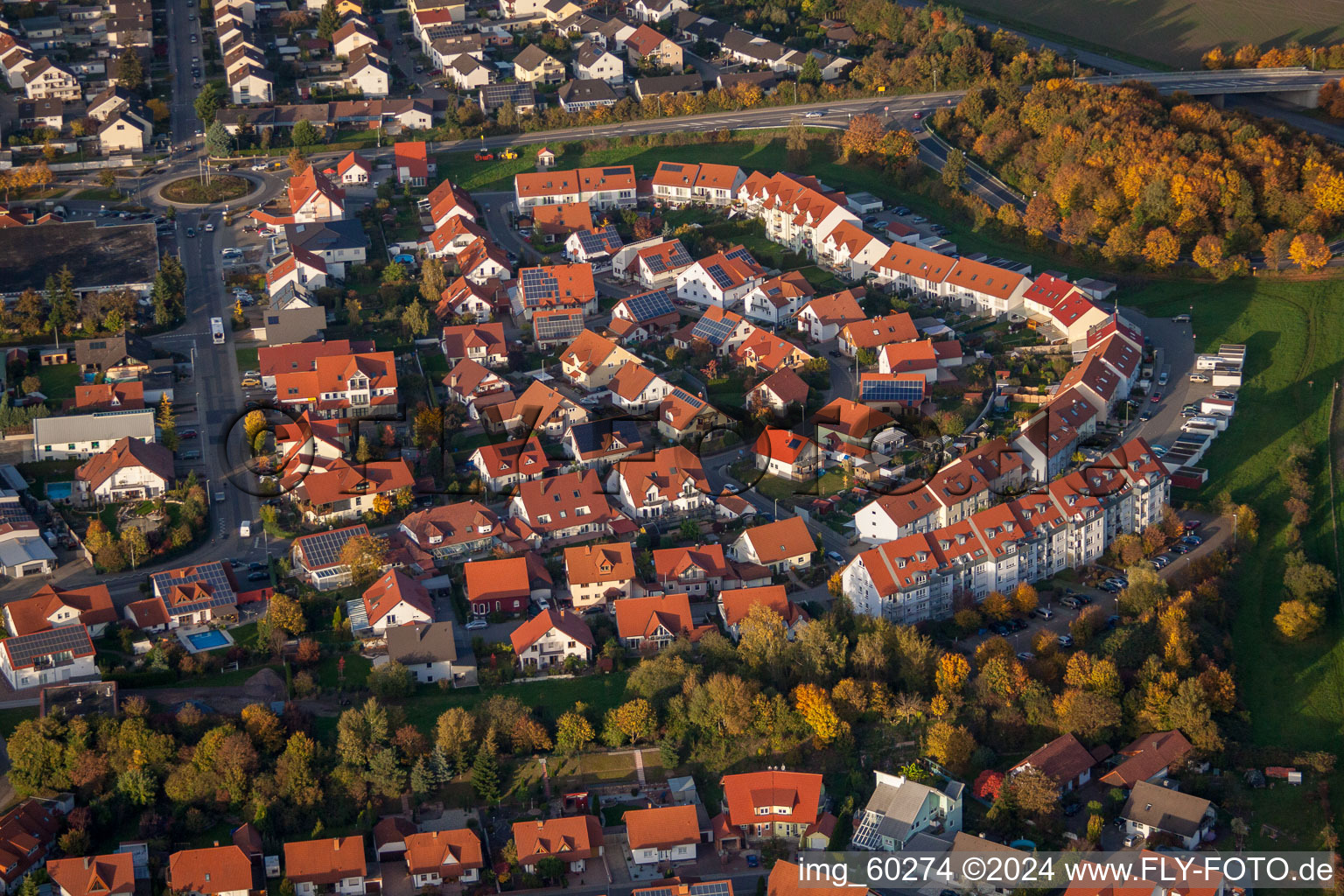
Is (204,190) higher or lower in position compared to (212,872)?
higher

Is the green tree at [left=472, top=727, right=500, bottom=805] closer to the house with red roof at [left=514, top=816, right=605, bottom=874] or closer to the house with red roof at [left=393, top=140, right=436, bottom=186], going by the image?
the house with red roof at [left=514, top=816, right=605, bottom=874]

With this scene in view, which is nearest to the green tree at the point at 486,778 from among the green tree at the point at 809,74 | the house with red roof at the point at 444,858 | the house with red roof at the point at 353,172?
the house with red roof at the point at 444,858

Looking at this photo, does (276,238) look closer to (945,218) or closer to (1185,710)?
(945,218)

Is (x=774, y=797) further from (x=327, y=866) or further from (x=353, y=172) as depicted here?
(x=353, y=172)

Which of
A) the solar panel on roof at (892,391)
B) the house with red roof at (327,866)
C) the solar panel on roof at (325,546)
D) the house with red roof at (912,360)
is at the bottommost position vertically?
the house with red roof at (327,866)

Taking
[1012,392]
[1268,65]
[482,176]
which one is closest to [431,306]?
[482,176]

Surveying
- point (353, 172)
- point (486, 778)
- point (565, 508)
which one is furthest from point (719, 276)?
point (486, 778)

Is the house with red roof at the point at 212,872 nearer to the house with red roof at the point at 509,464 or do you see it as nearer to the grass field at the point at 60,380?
the house with red roof at the point at 509,464
